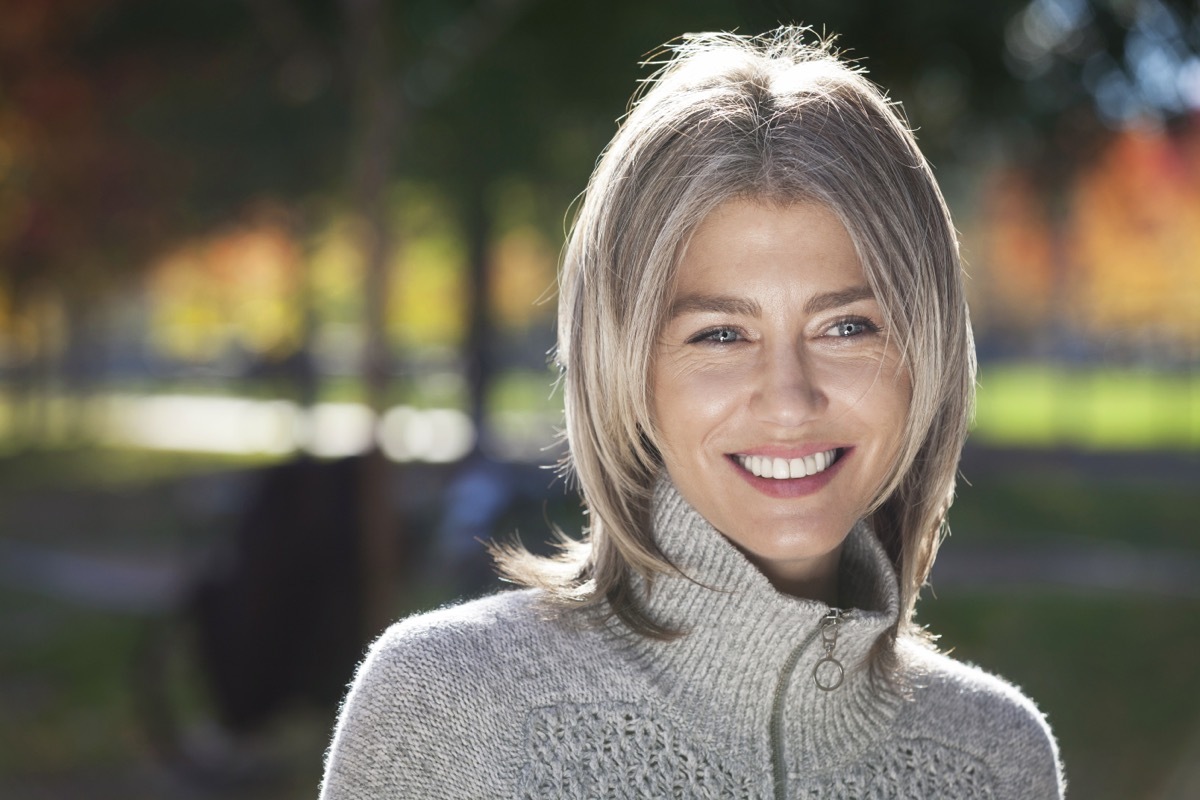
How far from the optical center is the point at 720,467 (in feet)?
6.15

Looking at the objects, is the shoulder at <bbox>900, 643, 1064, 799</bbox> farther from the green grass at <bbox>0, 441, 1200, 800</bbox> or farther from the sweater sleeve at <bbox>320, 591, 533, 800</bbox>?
the green grass at <bbox>0, 441, 1200, 800</bbox>

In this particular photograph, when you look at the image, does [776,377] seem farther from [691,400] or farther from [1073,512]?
[1073,512]

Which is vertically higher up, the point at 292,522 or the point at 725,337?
the point at 725,337

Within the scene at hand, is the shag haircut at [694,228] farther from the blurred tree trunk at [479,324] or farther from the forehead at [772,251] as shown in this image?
the blurred tree trunk at [479,324]

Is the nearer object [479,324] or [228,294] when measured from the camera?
[479,324]

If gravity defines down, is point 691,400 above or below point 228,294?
above

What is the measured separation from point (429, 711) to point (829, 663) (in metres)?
0.57

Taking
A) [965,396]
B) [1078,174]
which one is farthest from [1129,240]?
[965,396]

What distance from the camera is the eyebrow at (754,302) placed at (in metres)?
1.83

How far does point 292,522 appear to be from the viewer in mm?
5973

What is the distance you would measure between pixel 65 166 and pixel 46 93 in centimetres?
148

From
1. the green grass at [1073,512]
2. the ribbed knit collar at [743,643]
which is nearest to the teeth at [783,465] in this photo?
the ribbed knit collar at [743,643]

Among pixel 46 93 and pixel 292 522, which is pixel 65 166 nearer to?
pixel 46 93

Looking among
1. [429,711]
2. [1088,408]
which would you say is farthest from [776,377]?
[1088,408]
